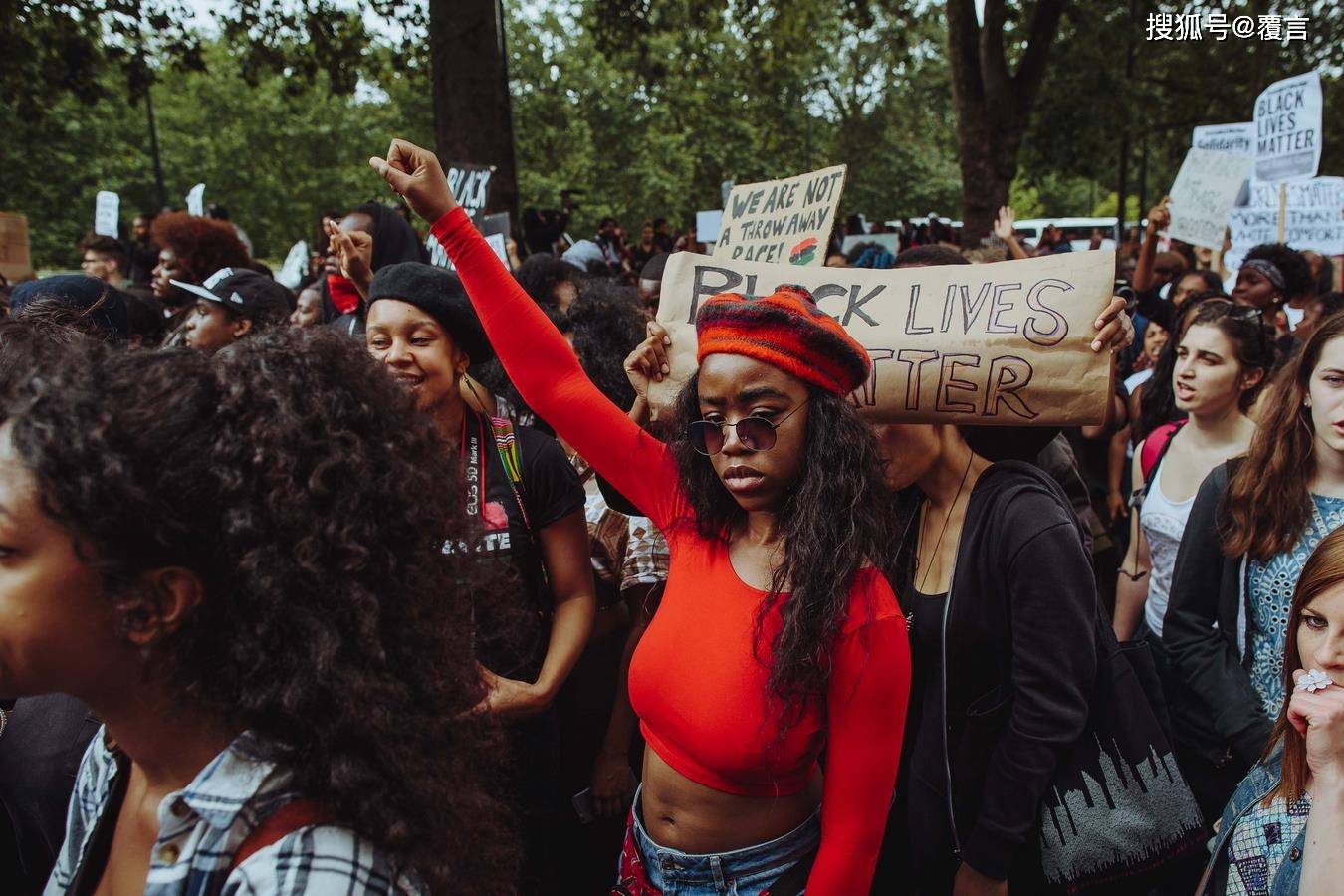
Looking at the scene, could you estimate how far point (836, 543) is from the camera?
6.01ft

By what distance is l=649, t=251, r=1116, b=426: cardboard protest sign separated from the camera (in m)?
2.03

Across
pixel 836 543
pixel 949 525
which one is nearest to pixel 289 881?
pixel 836 543

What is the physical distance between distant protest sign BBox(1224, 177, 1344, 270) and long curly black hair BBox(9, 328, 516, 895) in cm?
821

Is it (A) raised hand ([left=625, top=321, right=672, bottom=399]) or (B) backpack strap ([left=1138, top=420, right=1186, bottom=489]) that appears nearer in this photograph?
(A) raised hand ([left=625, top=321, right=672, bottom=399])

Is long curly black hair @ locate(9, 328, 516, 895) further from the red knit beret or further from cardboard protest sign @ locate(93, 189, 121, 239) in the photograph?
cardboard protest sign @ locate(93, 189, 121, 239)

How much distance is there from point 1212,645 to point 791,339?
1.68m

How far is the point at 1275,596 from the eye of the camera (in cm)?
246

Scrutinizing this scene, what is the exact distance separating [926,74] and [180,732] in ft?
122

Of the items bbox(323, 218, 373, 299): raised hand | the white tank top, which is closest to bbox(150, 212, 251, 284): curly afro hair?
bbox(323, 218, 373, 299): raised hand

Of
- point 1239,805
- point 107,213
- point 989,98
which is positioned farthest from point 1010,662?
point 989,98

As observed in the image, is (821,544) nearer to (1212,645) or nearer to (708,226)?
(1212,645)

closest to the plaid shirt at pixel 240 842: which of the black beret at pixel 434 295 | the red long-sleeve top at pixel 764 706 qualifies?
the red long-sleeve top at pixel 764 706

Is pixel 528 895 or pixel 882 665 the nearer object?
pixel 882 665

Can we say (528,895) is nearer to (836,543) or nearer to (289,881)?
(836,543)
